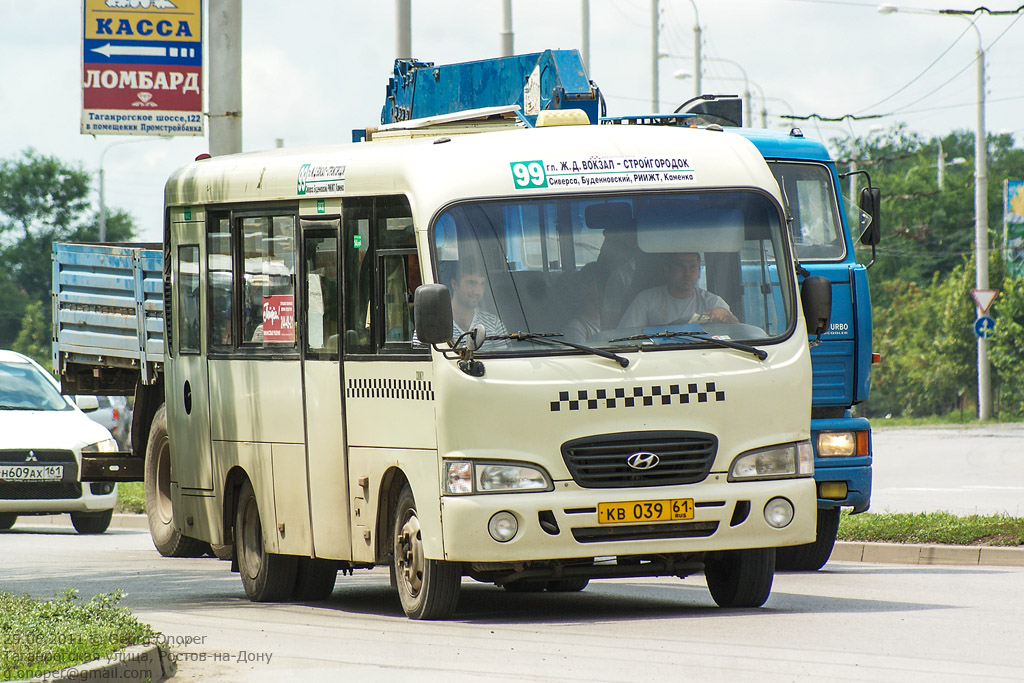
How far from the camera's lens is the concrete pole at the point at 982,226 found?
40.7m

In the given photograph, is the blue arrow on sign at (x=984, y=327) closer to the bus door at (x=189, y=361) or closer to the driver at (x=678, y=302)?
the bus door at (x=189, y=361)

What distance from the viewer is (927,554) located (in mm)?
14031

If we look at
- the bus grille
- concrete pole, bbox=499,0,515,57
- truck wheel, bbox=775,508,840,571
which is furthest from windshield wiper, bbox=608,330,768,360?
concrete pole, bbox=499,0,515,57

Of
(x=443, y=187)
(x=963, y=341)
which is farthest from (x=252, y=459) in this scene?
(x=963, y=341)

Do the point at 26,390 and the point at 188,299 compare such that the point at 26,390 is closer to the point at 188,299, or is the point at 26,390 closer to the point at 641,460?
the point at 188,299

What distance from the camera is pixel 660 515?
9680 millimetres

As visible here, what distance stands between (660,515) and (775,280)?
155 centimetres

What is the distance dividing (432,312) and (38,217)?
103682 mm

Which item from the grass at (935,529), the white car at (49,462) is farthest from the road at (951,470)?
the white car at (49,462)

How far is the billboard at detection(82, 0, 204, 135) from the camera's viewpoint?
15828 millimetres

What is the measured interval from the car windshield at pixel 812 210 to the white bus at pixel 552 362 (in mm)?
3159

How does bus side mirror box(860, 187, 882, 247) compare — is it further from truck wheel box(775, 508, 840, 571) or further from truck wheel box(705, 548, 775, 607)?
truck wheel box(705, 548, 775, 607)

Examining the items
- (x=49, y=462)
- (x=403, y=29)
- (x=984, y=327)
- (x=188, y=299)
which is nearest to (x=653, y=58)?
(x=984, y=327)

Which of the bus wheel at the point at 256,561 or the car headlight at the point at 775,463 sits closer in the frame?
the car headlight at the point at 775,463
